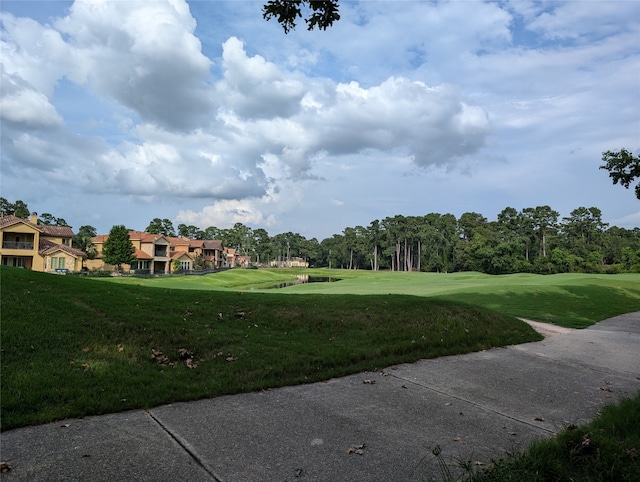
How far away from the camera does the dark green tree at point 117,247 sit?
52969mm

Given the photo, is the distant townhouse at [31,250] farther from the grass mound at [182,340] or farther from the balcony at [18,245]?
the grass mound at [182,340]

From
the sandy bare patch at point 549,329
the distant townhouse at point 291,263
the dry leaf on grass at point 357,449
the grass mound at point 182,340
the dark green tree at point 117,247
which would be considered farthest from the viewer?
the distant townhouse at point 291,263

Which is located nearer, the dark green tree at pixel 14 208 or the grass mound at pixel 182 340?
the grass mound at pixel 182 340

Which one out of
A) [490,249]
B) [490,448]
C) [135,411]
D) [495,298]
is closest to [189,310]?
[135,411]

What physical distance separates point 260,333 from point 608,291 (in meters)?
22.9

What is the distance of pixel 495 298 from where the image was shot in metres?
20.0

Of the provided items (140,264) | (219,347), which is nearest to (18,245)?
(140,264)

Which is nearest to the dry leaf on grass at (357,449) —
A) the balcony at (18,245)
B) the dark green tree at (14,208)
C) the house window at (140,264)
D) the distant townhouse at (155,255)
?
the balcony at (18,245)

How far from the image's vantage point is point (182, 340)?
696cm

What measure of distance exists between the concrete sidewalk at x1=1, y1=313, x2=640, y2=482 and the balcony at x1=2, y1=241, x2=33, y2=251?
4952 cm

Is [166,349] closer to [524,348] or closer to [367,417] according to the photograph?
[367,417]

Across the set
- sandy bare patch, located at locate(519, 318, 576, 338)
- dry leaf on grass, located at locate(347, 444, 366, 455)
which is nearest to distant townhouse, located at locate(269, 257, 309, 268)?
sandy bare patch, located at locate(519, 318, 576, 338)

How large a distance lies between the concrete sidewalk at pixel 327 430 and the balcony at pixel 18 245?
49.5m

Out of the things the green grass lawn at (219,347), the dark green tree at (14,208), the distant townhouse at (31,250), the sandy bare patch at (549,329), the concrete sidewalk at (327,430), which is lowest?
the sandy bare patch at (549,329)
